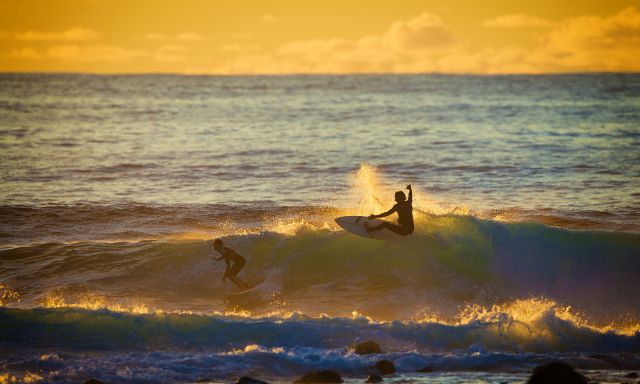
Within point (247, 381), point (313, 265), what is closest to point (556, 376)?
point (247, 381)

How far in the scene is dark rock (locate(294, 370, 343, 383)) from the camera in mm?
13250

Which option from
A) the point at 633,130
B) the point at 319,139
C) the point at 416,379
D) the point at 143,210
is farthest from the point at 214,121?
the point at 416,379

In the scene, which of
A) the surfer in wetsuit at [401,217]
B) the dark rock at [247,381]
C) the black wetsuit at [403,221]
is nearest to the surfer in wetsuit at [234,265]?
the surfer in wetsuit at [401,217]

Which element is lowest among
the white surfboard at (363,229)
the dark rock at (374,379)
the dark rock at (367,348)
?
the dark rock at (374,379)

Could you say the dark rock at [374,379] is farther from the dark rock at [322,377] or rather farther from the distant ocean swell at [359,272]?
the distant ocean swell at [359,272]

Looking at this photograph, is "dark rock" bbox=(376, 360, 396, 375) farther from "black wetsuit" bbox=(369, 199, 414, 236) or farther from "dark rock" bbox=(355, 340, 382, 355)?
"black wetsuit" bbox=(369, 199, 414, 236)

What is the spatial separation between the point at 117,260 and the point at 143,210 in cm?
618

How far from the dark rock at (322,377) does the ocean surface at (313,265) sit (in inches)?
20.9

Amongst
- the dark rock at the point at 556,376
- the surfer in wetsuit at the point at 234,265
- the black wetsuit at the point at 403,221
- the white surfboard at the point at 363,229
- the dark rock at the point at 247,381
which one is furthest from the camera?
the white surfboard at the point at 363,229

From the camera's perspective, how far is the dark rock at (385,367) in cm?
Answer: 1384

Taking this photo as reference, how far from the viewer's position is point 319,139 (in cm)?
4747

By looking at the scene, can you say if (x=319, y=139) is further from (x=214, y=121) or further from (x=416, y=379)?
(x=416, y=379)

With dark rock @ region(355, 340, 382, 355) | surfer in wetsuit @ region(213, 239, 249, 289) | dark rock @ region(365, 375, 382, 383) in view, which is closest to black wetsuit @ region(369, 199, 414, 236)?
surfer in wetsuit @ region(213, 239, 249, 289)

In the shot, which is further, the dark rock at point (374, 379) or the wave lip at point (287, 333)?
the wave lip at point (287, 333)
